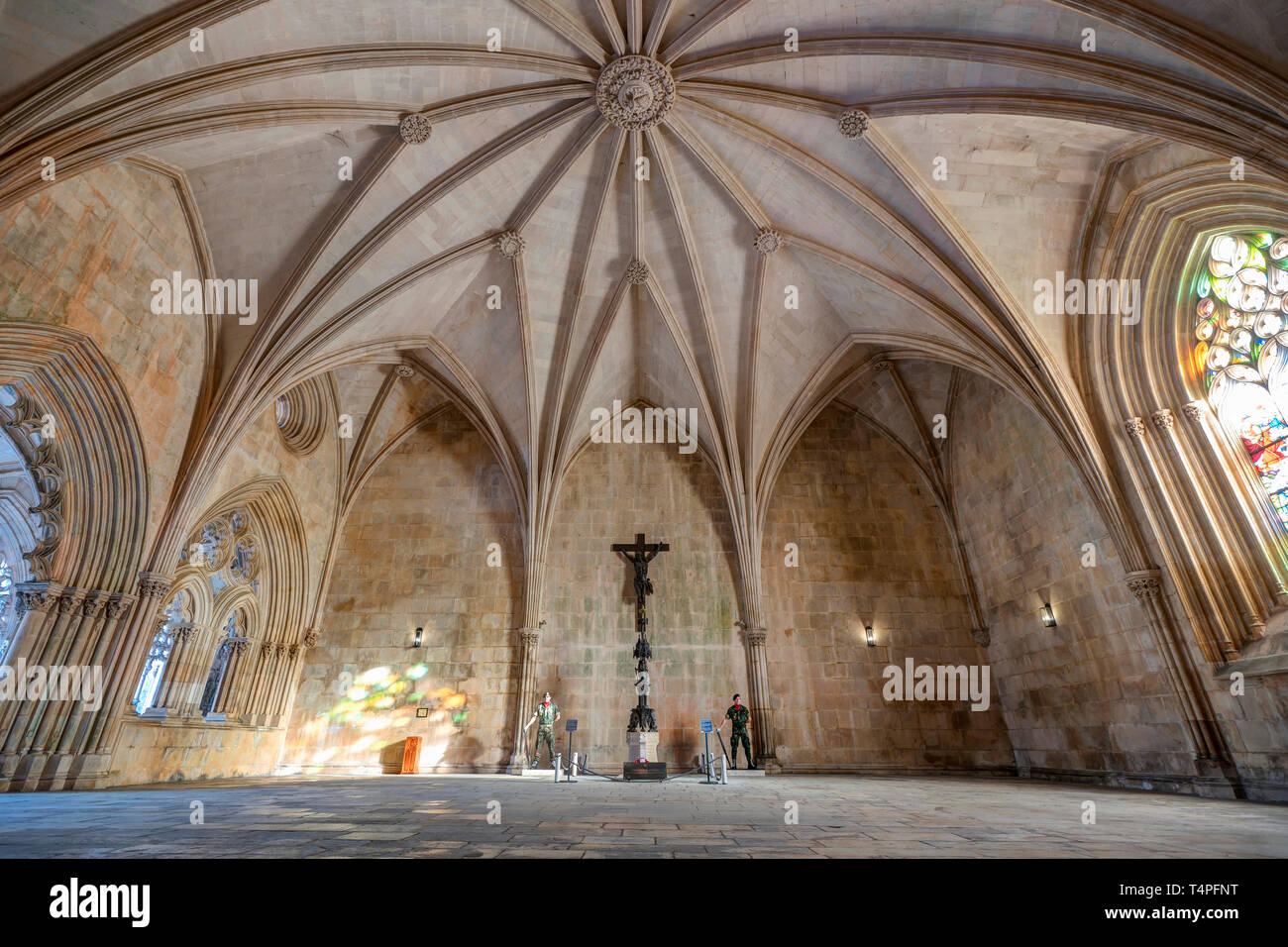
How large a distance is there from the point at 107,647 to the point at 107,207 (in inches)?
278

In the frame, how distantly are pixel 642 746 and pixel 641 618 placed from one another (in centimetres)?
307

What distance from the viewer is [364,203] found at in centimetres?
1124

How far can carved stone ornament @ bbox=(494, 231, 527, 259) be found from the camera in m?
12.8

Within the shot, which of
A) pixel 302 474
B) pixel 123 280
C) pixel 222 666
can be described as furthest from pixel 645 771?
pixel 123 280

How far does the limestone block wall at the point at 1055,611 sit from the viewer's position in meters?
10.5

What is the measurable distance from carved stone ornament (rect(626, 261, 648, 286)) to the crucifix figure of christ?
251 inches

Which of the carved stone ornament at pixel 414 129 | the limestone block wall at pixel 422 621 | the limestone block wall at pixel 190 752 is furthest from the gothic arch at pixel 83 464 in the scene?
the carved stone ornament at pixel 414 129

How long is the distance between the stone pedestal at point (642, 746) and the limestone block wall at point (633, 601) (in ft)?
4.19

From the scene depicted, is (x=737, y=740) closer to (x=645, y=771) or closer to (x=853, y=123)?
(x=645, y=771)

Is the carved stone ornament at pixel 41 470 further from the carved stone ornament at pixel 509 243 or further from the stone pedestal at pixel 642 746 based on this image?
the stone pedestal at pixel 642 746
